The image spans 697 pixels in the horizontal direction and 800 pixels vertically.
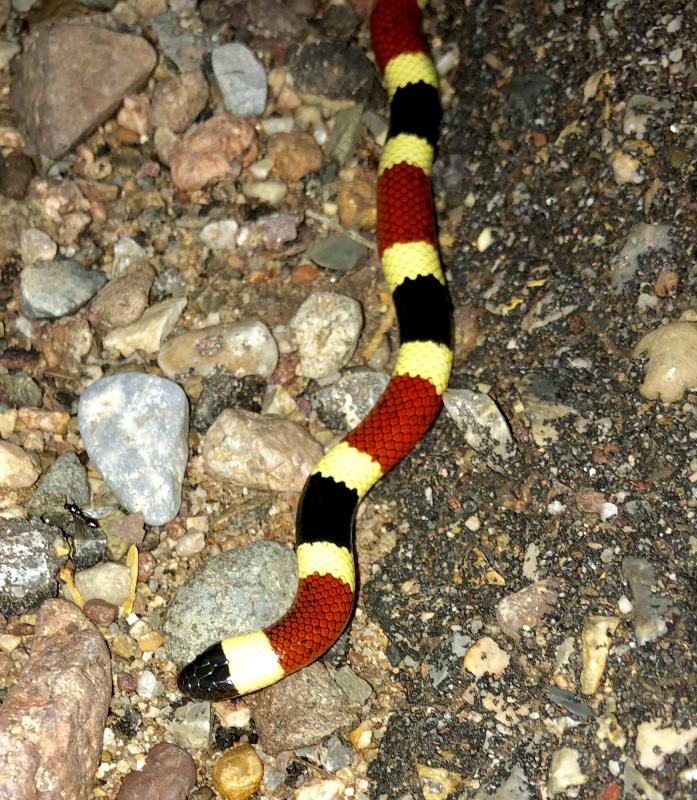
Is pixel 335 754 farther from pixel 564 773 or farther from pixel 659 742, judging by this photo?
pixel 659 742

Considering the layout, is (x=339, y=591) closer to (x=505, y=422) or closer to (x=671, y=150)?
(x=505, y=422)

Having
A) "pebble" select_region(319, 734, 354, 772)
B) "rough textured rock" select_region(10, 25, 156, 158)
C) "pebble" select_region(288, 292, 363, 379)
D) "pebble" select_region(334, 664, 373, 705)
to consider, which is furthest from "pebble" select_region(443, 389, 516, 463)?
"rough textured rock" select_region(10, 25, 156, 158)

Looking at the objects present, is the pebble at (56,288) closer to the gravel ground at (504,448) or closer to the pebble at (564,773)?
the gravel ground at (504,448)

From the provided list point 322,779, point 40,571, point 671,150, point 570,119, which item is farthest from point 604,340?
point 40,571

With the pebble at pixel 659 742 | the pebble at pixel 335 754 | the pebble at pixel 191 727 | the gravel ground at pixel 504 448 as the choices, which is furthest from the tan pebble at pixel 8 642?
the pebble at pixel 659 742

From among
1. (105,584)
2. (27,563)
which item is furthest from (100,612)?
(27,563)

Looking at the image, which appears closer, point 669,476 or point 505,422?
point 669,476
